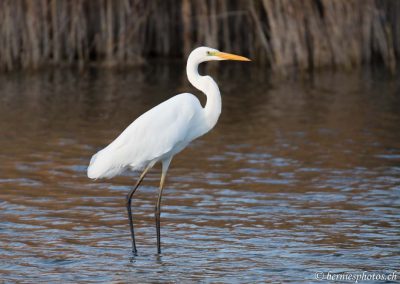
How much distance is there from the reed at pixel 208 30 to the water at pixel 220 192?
4.06 ft

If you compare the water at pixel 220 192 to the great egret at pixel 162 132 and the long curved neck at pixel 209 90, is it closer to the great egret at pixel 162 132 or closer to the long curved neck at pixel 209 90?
the great egret at pixel 162 132

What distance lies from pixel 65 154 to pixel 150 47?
775cm

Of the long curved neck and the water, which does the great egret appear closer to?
the long curved neck

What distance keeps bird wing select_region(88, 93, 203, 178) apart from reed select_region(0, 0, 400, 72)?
773cm

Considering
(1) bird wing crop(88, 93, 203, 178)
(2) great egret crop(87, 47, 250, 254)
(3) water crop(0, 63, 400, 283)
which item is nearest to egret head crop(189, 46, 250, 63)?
(2) great egret crop(87, 47, 250, 254)

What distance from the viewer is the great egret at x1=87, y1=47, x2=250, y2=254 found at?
20.9 ft

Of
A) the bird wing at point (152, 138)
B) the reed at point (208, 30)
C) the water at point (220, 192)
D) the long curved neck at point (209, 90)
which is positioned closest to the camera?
the water at point (220, 192)

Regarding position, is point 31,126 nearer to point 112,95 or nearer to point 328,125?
point 112,95

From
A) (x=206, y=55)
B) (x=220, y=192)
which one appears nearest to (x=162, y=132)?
(x=206, y=55)

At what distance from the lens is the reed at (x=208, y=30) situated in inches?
557

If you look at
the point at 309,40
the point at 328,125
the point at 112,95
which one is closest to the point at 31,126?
the point at 112,95

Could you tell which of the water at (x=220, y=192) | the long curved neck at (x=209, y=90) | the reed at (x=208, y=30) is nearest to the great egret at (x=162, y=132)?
the long curved neck at (x=209, y=90)

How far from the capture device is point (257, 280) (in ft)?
18.0

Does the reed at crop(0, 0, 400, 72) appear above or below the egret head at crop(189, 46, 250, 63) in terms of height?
below
